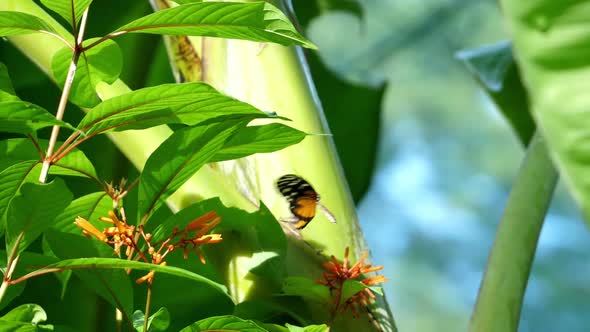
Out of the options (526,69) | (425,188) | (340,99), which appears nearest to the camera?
(526,69)

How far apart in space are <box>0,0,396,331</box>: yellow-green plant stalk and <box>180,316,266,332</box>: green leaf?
0.12 metres

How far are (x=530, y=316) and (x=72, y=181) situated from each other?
14.1ft

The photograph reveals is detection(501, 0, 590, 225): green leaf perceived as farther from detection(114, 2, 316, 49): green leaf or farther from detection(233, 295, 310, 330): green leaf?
detection(233, 295, 310, 330): green leaf

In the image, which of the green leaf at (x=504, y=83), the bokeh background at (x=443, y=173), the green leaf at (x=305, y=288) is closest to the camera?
the green leaf at (x=305, y=288)

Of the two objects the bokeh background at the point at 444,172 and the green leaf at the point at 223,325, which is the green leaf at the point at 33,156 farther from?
the bokeh background at the point at 444,172

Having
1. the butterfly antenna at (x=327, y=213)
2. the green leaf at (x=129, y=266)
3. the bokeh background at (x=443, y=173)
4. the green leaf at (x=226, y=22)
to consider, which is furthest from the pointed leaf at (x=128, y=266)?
the bokeh background at (x=443, y=173)

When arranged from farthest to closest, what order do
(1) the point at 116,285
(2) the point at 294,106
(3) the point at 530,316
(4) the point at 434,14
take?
(4) the point at 434,14 < (3) the point at 530,316 < (2) the point at 294,106 < (1) the point at 116,285

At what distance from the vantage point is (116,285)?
35cm

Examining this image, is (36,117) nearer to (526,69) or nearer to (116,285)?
(116,285)

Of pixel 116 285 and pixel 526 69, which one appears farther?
pixel 116 285

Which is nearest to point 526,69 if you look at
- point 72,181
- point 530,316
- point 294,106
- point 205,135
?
point 205,135

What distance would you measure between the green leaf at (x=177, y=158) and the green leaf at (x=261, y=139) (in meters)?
0.01

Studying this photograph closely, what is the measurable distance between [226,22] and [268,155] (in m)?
0.17

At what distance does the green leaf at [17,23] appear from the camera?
13.3 inches
